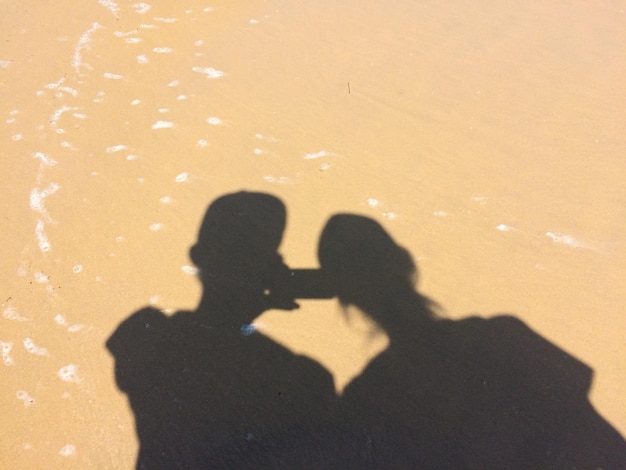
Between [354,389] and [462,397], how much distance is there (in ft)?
1.68

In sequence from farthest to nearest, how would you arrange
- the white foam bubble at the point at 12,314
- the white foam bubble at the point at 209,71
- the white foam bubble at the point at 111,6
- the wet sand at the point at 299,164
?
the white foam bubble at the point at 111,6 → the white foam bubble at the point at 209,71 → the white foam bubble at the point at 12,314 → the wet sand at the point at 299,164

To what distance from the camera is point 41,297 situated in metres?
3.05

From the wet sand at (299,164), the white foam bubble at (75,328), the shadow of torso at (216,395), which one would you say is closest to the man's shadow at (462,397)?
the wet sand at (299,164)

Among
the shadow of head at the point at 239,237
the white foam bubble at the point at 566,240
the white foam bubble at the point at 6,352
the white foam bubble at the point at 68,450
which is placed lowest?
the white foam bubble at the point at 68,450

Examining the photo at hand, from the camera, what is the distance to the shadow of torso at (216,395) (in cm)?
244

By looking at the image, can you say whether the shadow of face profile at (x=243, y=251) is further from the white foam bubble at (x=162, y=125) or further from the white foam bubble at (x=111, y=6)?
the white foam bubble at (x=111, y=6)

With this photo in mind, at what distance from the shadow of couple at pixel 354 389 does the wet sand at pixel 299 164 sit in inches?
3.9

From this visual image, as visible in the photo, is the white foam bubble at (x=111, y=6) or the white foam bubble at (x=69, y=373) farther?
the white foam bubble at (x=111, y=6)

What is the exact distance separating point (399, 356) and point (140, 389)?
1.28 metres

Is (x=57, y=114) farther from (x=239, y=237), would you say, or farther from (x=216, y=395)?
(x=216, y=395)

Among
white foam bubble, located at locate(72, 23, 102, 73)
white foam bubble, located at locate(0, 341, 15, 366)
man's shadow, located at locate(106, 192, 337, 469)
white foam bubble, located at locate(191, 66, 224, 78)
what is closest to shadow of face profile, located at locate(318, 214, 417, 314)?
man's shadow, located at locate(106, 192, 337, 469)

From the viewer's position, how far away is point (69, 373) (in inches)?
107

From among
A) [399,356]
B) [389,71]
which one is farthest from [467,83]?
[399,356]

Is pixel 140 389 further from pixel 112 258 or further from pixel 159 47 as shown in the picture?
pixel 159 47
